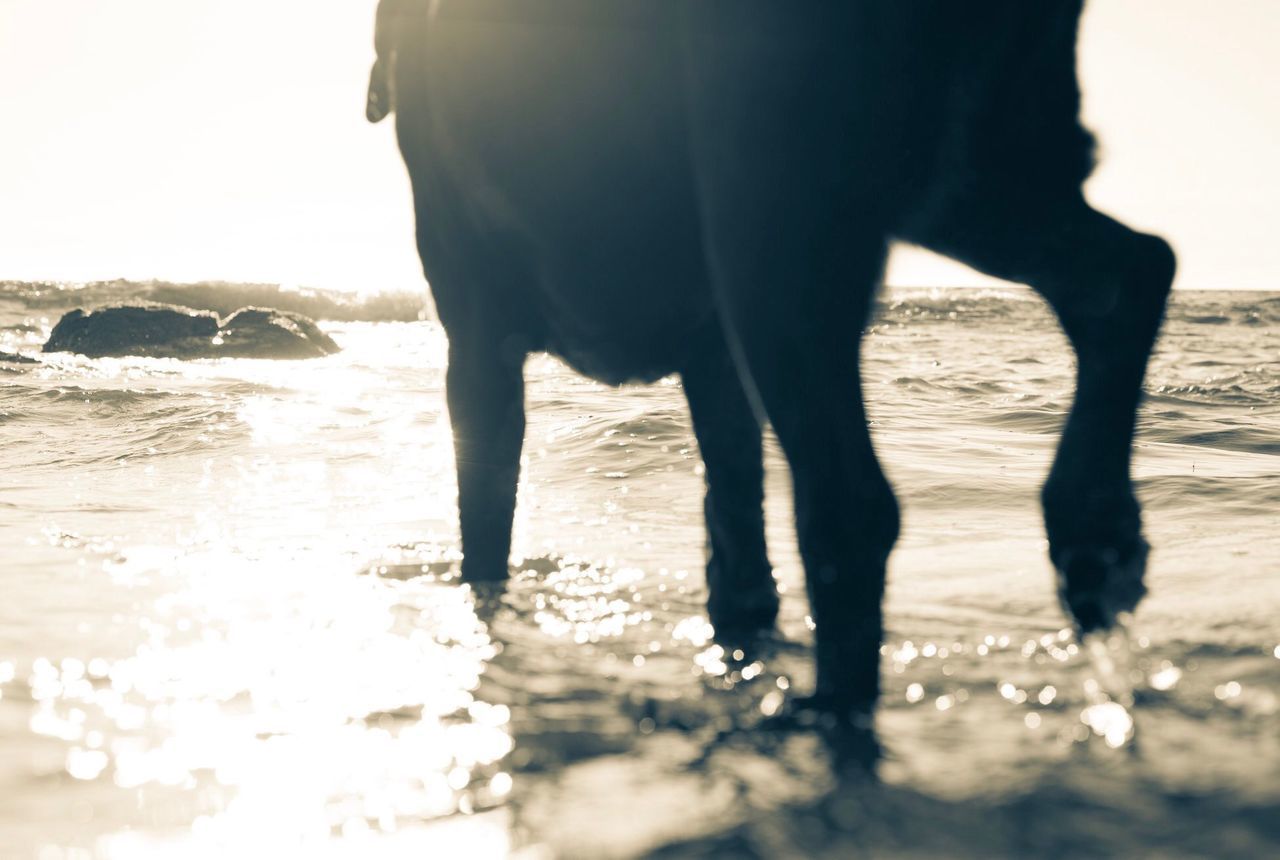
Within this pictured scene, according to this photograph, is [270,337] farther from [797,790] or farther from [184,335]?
[797,790]

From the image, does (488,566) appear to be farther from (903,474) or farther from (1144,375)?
(903,474)

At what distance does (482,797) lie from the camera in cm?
179

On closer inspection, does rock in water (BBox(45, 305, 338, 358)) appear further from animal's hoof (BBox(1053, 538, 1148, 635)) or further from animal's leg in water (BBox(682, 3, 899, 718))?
animal's hoof (BBox(1053, 538, 1148, 635))

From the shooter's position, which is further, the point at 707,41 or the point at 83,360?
the point at 83,360

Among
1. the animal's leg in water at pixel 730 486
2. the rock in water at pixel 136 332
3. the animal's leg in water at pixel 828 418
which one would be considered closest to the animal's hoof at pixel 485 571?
the animal's leg in water at pixel 730 486

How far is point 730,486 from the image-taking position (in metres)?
3.02

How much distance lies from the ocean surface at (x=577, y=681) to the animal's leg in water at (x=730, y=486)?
0.43ft

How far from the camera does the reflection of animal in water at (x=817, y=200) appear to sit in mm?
1908

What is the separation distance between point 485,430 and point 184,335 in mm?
15051

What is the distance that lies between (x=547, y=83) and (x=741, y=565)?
52.4 inches

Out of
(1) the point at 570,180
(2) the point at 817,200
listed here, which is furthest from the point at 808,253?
(1) the point at 570,180

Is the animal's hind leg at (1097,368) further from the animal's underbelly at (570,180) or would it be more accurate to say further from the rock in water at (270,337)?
the rock in water at (270,337)

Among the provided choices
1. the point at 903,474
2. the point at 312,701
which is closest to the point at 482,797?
the point at 312,701

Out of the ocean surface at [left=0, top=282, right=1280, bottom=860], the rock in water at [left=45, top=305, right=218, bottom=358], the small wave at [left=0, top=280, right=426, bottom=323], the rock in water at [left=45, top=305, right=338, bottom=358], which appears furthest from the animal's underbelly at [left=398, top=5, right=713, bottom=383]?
the small wave at [left=0, top=280, right=426, bottom=323]
